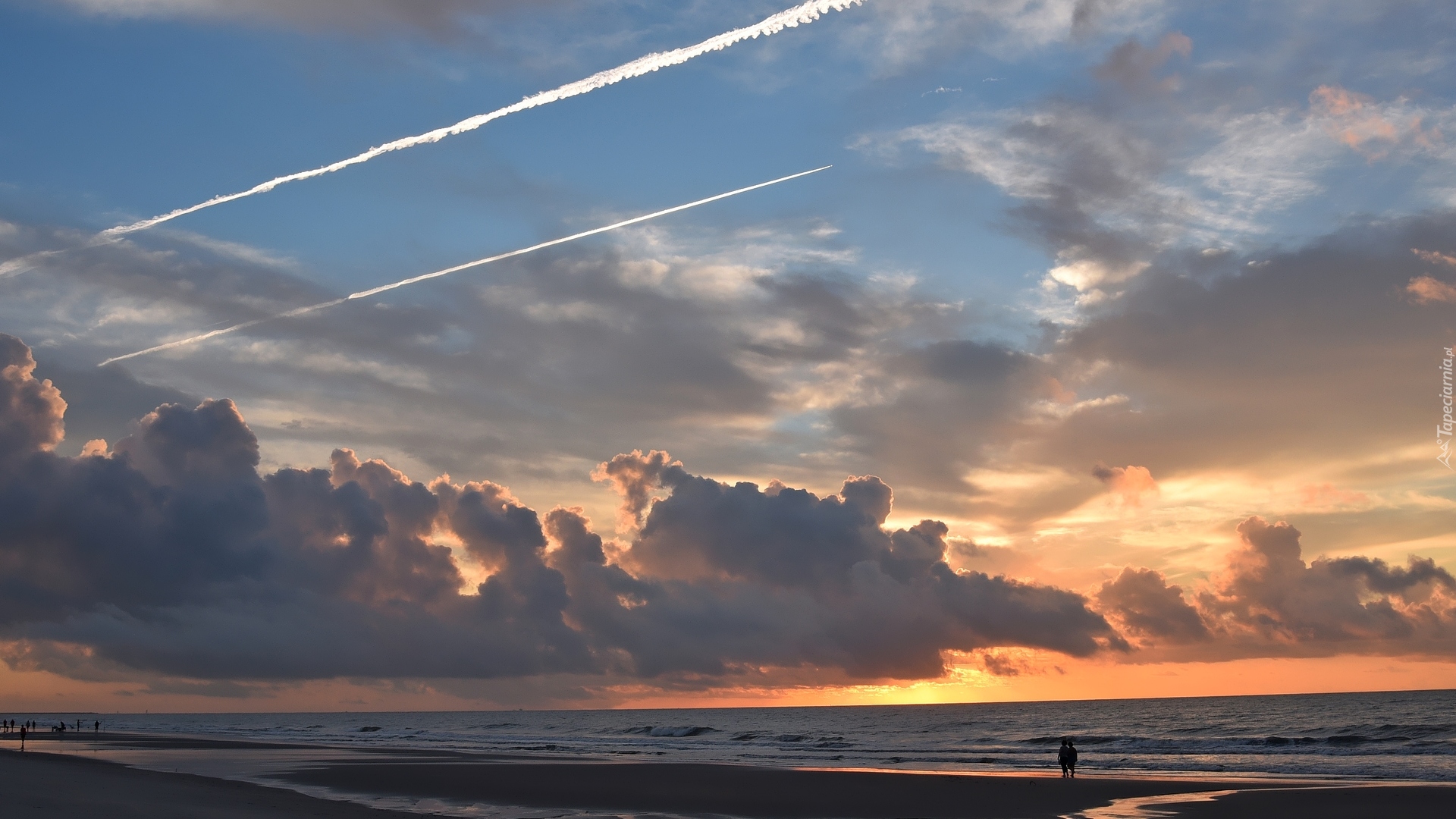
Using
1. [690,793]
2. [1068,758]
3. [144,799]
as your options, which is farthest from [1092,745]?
[144,799]

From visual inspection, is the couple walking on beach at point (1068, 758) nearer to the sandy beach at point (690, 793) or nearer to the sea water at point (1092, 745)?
the sandy beach at point (690, 793)

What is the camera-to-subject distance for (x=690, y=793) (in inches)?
1756

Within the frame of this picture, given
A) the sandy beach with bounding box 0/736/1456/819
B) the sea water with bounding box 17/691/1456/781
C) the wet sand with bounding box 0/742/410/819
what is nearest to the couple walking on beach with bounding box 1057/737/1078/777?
the sandy beach with bounding box 0/736/1456/819

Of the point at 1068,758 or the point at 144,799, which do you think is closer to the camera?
the point at 144,799

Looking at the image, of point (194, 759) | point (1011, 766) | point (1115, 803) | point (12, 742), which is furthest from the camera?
point (12, 742)

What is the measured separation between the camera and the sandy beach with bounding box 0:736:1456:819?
33312mm

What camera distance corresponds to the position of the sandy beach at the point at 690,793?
33312mm

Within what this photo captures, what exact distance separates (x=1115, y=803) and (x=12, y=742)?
325ft

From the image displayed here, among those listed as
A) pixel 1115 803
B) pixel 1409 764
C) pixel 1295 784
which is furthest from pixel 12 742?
pixel 1409 764

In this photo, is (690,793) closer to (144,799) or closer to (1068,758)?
(1068,758)

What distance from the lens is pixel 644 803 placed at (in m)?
39.3

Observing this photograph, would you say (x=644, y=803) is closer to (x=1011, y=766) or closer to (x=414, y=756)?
(x=1011, y=766)

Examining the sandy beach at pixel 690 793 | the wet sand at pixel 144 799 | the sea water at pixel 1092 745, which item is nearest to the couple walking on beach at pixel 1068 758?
the sandy beach at pixel 690 793

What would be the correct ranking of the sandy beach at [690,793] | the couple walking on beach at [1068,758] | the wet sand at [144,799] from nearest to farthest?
1. the wet sand at [144,799]
2. the sandy beach at [690,793]
3. the couple walking on beach at [1068,758]
